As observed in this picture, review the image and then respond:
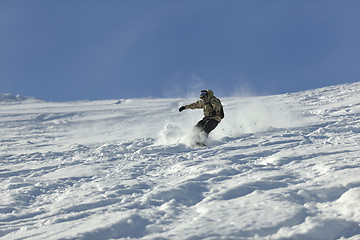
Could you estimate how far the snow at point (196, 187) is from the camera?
4129 millimetres

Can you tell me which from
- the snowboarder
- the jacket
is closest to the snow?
the snowboarder

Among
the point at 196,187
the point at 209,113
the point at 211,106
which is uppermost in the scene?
the point at 211,106

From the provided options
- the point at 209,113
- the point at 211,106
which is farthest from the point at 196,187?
the point at 211,106

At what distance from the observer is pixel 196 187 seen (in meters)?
5.48

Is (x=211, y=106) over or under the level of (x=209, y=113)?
over

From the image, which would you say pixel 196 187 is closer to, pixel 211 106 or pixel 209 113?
pixel 209 113

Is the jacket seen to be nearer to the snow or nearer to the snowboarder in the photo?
the snowboarder

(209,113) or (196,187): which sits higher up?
(209,113)

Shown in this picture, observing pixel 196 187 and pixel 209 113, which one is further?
pixel 209 113

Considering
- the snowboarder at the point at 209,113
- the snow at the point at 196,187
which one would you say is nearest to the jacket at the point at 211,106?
the snowboarder at the point at 209,113

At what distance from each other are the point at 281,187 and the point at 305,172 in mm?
815

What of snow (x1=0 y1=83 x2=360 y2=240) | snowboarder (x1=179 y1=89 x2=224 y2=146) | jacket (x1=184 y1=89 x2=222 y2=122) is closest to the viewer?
snow (x1=0 y1=83 x2=360 y2=240)

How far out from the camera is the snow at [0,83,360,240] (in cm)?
413

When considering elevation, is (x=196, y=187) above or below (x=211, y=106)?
below
